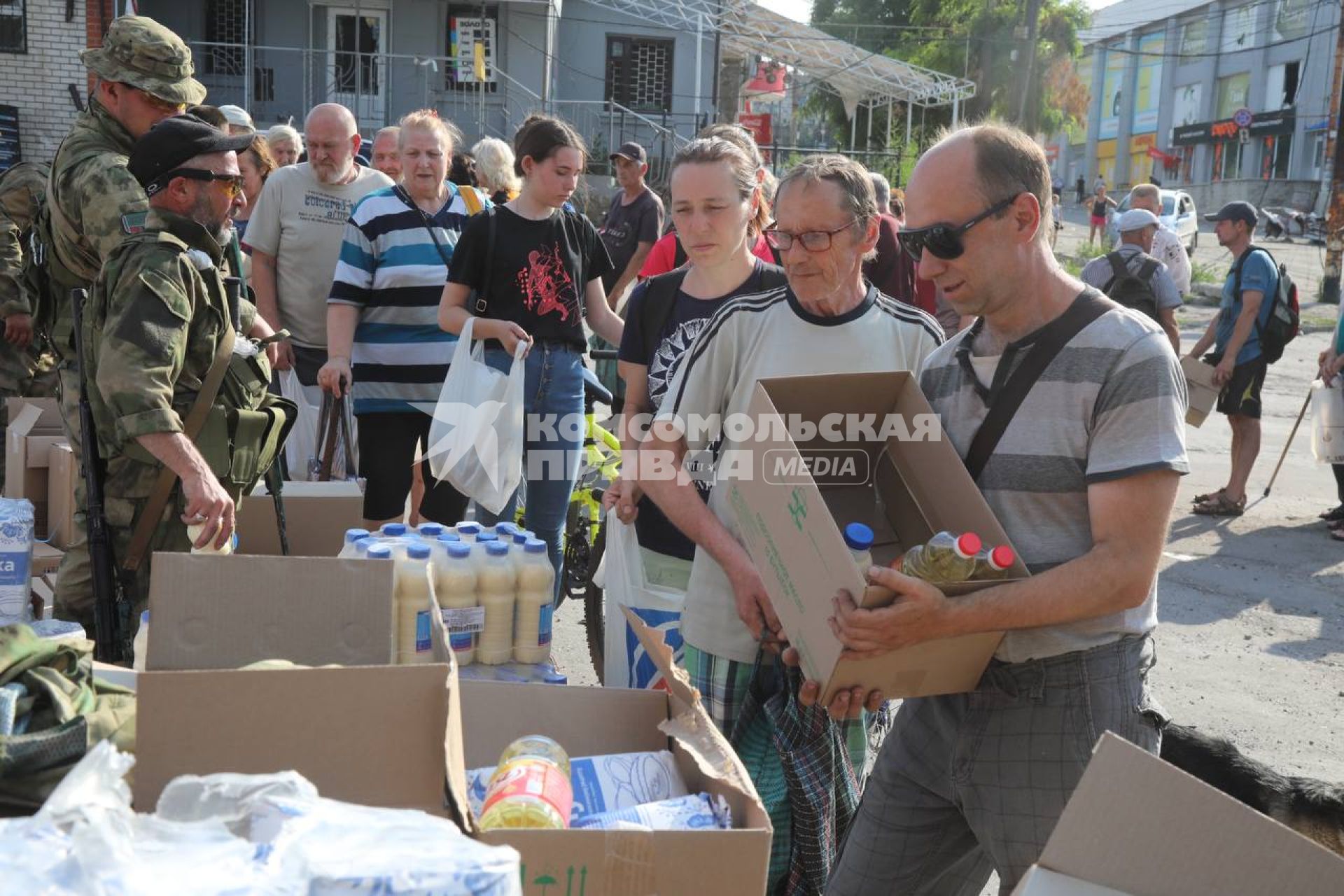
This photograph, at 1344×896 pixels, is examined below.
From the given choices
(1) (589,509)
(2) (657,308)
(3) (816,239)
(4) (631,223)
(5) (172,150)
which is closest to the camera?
(3) (816,239)

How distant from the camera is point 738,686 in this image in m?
3.11

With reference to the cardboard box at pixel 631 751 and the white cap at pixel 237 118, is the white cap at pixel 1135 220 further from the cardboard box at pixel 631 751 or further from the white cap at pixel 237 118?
the cardboard box at pixel 631 751

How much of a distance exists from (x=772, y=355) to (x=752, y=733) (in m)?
0.97

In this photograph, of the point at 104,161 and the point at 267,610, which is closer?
the point at 267,610

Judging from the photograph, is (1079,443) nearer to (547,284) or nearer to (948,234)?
(948,234)

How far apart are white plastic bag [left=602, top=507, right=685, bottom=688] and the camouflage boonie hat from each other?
7.48 ft

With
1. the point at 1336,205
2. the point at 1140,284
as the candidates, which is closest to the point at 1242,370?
the point at 1140,284

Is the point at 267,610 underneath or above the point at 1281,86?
underneath

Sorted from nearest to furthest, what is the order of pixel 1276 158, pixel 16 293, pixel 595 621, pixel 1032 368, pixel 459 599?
pixel 1032 368 < pixel 459 599 < pixel 595 621 < pixel 16 293 < pixel 1276 158

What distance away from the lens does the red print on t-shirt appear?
5043mm

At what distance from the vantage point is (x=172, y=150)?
3641 millimetres

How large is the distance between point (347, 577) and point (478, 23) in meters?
26.4

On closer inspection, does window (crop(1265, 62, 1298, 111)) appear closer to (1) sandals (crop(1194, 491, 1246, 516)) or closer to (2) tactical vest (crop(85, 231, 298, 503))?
(1) sandals (crop(1194, 491, 1246, 516))

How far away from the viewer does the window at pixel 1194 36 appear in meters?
60.5
